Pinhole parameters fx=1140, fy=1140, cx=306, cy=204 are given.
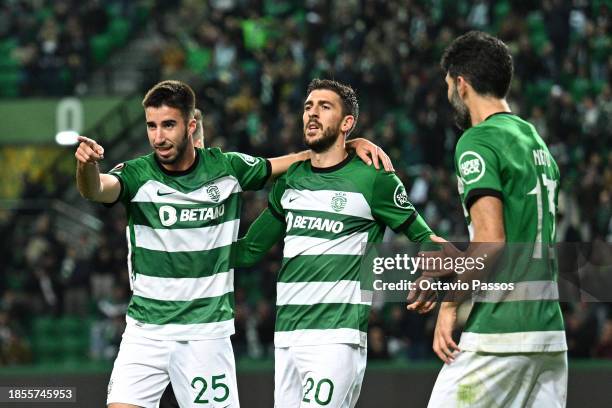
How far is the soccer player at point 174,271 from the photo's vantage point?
6.33 meters

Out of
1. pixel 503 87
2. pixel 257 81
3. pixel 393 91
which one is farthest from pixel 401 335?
pixel 503 87

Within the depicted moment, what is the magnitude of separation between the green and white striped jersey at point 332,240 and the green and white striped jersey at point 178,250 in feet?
1.16

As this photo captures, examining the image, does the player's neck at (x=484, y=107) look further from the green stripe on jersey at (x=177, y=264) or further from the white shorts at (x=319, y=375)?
the green stripe on jersey at (x=177, y=264)

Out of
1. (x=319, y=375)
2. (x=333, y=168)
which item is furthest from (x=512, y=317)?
(x=333, y=168)

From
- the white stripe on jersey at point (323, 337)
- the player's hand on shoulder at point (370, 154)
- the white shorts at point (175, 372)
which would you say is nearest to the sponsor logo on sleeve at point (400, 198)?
the player's hand on shoulder at point (370, 154)

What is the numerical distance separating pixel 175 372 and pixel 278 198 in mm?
1176

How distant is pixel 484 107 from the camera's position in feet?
16.0

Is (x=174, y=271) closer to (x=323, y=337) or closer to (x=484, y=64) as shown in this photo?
(x=323, y=337)

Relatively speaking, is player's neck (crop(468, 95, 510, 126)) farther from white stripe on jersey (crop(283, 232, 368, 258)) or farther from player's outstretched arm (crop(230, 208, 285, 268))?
player's outstretched arm (crop(230, 208, 285, 268))

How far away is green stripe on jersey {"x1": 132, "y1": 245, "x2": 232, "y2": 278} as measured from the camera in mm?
6371

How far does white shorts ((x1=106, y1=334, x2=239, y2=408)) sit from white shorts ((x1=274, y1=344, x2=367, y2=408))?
0.33 meters

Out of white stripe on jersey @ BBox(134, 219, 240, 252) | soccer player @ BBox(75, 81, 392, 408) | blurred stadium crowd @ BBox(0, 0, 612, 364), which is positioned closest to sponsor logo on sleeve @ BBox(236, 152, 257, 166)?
soccer player @ BBox(75, 81, 392, 408)

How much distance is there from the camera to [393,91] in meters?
16.4

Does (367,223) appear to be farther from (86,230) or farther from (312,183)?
(86,230)
